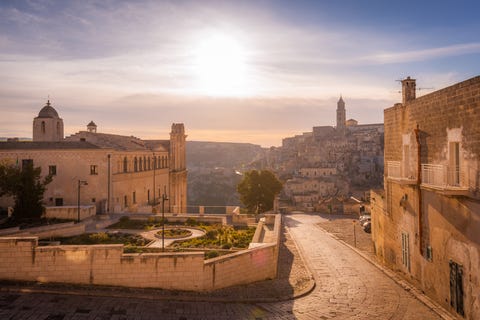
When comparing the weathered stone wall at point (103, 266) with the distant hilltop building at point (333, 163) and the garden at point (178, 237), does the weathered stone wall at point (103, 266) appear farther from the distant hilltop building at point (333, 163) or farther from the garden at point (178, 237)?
the distant hilltop building at point (333, 163)

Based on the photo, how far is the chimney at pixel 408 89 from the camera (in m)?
17.4

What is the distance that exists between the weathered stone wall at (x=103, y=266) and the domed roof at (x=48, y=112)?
29.1 metres

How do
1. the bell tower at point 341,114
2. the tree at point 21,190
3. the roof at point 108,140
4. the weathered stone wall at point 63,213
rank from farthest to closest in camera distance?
the bell tower at point 341,114
the roof at point 108,140
the weathered stone wall at point 63,213
the tree at point 21,190

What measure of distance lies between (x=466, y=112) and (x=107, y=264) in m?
13.2

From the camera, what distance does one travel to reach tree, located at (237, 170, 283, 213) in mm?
50031

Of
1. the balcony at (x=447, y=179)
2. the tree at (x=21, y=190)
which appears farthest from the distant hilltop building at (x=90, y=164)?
the balcony at (x=447, y=179)

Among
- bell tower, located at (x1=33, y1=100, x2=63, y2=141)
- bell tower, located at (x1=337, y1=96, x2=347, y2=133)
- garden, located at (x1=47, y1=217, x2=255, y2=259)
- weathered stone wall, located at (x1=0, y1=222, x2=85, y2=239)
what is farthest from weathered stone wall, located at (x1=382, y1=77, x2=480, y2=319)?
bell tower, located at (x1=337, y1=96, x2=347, y2=133)

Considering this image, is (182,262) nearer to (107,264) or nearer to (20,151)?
(107,264)

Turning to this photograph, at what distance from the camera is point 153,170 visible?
46.2m

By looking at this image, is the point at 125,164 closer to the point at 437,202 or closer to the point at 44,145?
the point at 44,145

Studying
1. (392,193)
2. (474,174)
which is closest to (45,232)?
(392,193)

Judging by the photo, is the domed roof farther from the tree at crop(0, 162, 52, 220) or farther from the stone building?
the stone building

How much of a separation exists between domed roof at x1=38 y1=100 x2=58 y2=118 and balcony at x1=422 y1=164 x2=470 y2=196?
124ft

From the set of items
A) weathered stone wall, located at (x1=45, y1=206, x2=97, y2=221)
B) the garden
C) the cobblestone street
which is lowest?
the cobblestone street
